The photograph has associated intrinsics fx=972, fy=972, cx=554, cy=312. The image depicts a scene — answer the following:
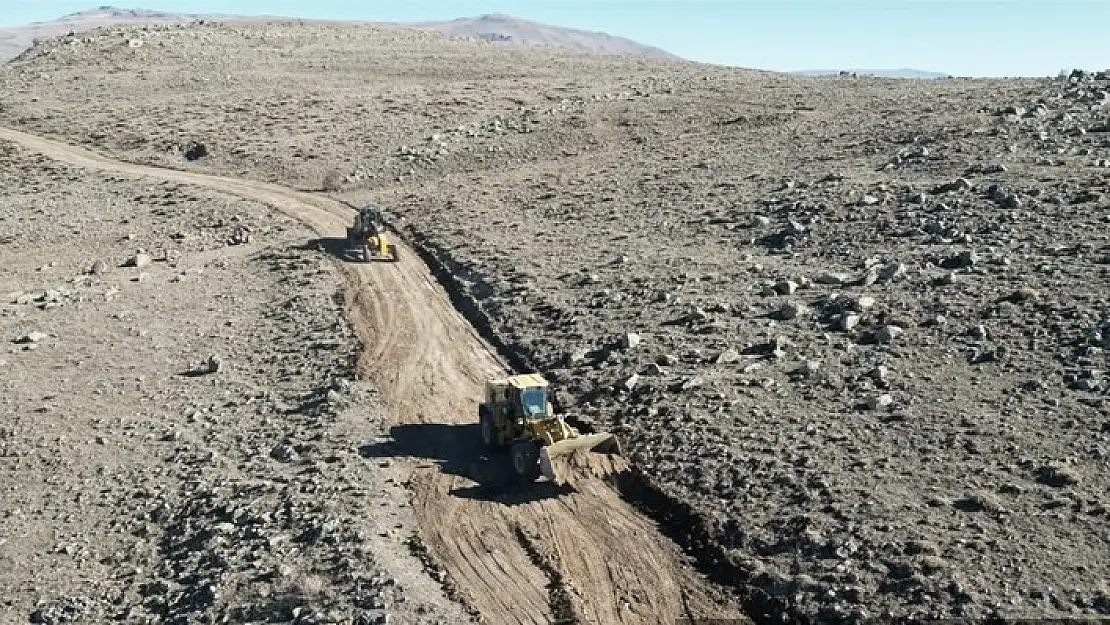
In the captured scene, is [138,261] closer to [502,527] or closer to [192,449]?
[192,449]

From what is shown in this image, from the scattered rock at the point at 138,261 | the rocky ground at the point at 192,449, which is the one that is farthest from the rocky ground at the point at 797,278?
the scattered rock at the point at 138,261

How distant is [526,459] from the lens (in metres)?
19.7

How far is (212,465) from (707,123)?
1442 inches

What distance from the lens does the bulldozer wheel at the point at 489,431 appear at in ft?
69.0

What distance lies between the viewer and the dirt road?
53.1ft

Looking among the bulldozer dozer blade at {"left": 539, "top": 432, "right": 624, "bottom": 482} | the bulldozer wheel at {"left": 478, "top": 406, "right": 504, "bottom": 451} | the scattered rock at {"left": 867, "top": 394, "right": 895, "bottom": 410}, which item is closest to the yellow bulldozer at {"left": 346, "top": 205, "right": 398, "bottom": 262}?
the bulldozer wheel at {"left": 478, "top": 406, "right": 504, "bottom": 451}

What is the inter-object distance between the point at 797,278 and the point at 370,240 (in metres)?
16.3

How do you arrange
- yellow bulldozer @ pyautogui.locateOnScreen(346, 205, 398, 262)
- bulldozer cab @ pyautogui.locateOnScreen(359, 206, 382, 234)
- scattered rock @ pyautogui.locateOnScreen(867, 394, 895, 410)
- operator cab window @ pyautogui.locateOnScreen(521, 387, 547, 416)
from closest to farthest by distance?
operator cab window @ pyautogui.locateOnScreen(521, 387, 547, 416)
scattered rock @ pyautogui.locateOnScreen(867, 394, 895, 410)
yellow bulldozer @ pyautogui.locateOnScreen(346, 205, 398, 262)
bulldozer cab @ pyautogui.locateOnScreen(359, 206, 382, 234)

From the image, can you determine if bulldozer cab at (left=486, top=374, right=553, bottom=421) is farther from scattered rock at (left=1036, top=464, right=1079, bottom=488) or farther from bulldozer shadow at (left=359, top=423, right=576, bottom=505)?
scattered rock at (left=1036, top=464, right=1079, bottom=488)

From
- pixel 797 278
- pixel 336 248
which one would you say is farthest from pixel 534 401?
pixel 336 248

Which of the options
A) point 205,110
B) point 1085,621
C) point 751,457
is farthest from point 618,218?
point 205,110

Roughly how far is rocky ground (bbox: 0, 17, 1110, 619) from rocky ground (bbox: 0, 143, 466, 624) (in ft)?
18.5

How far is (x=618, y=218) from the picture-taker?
124 ft

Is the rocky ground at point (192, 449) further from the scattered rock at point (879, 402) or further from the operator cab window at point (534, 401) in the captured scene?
the scattered rock at point (879, 402)
